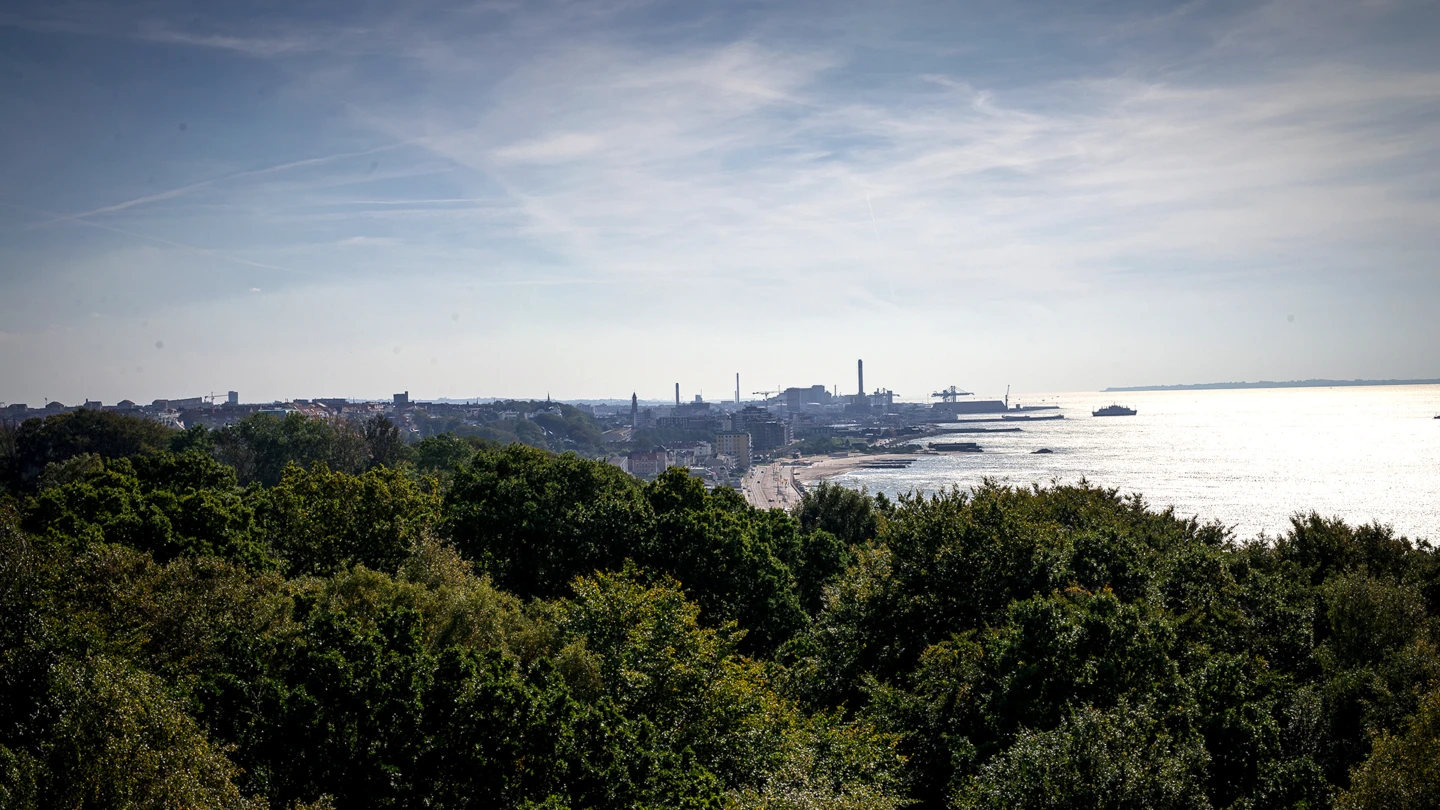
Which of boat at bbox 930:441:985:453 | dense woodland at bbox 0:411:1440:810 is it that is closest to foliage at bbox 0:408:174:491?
dense woodland at bbox 0:411:1440:810

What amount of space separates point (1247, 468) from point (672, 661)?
10936cm

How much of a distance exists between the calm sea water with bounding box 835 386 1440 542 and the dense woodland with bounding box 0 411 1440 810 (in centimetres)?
3512

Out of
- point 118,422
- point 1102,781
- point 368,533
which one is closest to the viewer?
point 1102,781

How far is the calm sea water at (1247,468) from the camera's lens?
71.9 metres

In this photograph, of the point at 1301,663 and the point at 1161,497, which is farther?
the point at 1161,497

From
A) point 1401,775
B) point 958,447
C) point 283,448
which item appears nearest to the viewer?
point 1401,775

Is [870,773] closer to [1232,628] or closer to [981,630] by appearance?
[981,630]

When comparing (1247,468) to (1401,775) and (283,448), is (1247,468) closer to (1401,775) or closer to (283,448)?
(1401,775)

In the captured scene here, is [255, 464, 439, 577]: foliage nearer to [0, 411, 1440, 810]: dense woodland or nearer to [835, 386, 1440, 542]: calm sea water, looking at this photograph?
[0, 411, 1440, 810]: dense woodland

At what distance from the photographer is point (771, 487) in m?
124

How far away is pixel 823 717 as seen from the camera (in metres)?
16.9

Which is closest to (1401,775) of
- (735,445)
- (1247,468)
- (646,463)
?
(1247,468)

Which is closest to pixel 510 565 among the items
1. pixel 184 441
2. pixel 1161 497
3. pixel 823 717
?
pixel 823 717

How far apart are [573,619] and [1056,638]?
10359 mm
